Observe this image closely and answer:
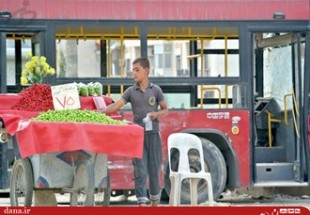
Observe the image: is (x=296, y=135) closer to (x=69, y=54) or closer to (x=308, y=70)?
(x=308, y=70)

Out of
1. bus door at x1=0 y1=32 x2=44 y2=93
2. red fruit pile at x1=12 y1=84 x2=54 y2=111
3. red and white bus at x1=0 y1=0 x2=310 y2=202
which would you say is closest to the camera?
red fruit pile at x1=12 y1=84 x2=54 y2=111

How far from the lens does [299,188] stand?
17.2 metres

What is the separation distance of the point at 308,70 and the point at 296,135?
3.06 ft

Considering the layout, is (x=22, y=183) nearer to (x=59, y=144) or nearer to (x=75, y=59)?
(x=59, y=144)

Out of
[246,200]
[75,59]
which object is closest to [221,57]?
[75,59]

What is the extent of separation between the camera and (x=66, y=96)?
11.7 metres

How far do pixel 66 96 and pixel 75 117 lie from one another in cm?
63

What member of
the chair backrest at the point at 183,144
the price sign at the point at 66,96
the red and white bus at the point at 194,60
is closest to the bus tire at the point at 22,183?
the price sign at the point at 66,96

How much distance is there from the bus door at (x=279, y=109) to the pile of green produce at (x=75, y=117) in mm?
4965

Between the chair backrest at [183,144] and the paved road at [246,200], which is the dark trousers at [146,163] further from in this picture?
the paved road at [246,200]

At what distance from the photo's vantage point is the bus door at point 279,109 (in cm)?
1584

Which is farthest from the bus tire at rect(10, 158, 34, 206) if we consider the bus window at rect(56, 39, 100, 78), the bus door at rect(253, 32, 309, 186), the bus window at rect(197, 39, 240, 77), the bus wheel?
the bus door at rect(253, 32, 309, 186)

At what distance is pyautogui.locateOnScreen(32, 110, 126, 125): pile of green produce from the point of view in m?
11.0

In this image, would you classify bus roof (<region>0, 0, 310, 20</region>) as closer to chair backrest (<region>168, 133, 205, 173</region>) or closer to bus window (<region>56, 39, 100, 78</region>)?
bus window (<region>56, 39, 100, 78</region>)
